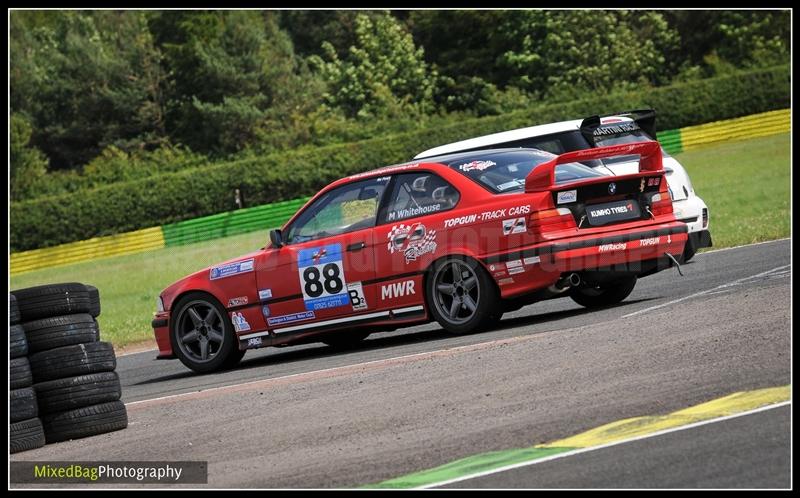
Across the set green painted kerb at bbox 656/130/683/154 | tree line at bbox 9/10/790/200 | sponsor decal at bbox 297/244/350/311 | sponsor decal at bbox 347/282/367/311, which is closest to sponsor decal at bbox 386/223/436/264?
sponsor decal at bbox 347/282/367/311

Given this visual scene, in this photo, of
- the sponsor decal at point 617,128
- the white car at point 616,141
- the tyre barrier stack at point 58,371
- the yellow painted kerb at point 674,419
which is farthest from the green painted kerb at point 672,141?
the yellow painted kerb at point 674,419

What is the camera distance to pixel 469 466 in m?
5.83

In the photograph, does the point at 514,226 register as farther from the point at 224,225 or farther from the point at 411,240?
the point at 224,225

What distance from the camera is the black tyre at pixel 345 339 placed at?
11.2m

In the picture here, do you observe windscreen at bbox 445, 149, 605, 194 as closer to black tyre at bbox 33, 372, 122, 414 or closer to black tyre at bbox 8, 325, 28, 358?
black tyre at bbox 33, 372, 122, 414

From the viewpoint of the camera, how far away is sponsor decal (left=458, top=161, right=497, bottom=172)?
1049 cm

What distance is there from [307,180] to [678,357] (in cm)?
3313

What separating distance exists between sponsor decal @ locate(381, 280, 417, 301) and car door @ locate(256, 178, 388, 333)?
0.13 m

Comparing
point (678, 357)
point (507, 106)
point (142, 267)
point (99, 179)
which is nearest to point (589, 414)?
point (678, 357)

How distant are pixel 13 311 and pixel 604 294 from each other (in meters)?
5.46

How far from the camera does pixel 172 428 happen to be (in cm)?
807

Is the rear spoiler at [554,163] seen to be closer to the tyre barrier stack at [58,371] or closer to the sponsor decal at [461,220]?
the sponsor decal at [461,220]

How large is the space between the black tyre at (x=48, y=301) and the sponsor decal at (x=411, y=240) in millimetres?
2833

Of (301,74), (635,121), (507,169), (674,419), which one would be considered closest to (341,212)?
(507,169)
